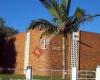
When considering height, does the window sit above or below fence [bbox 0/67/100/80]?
above

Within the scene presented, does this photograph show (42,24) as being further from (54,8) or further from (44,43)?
(44,43)

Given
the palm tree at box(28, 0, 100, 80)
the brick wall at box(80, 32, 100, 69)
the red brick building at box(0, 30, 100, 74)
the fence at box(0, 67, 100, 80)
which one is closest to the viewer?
the fence at box(0, 67, 100, 80)

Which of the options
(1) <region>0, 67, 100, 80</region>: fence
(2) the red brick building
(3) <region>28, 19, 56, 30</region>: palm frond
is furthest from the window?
(3) <region>28, 19, 56, 30</region>: palm frond

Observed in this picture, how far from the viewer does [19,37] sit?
165 ft

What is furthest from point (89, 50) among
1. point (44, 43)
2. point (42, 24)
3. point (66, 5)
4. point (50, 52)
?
point (66, 5)

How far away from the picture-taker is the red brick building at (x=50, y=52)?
45906 millimetres

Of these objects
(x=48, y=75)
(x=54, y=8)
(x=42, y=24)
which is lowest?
(x=48, y=75)

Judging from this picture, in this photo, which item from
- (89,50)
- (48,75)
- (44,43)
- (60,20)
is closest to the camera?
(60,20)

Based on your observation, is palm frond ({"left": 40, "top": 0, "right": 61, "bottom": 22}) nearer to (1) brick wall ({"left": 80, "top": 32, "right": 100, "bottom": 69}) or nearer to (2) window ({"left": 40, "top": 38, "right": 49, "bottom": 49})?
(2) window ({"left": 40, "top": 38, "right": 49, "bottom": 49})

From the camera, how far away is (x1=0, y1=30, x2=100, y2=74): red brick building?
45906 mm

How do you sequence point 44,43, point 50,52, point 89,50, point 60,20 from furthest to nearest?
point 89,50 < point 44,43 < point 50,52 < point 60,20

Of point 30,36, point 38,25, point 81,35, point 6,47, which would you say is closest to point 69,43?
point 81,35

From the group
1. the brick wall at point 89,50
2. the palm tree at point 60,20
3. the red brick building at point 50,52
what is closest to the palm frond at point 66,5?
the palm tree at point 60,20

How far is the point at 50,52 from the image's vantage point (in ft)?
150
